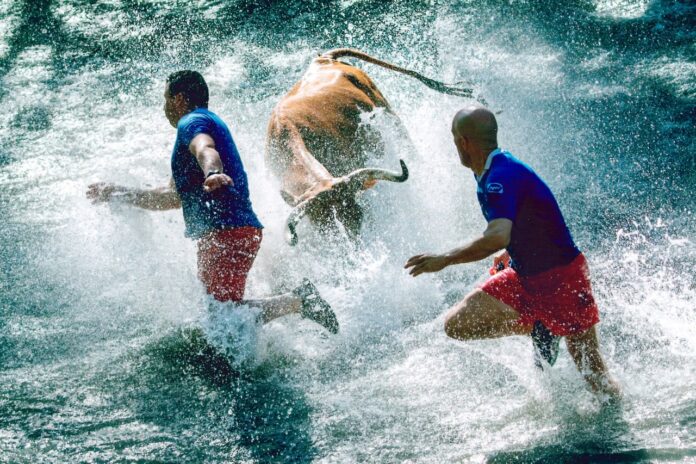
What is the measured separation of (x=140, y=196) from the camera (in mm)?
5059

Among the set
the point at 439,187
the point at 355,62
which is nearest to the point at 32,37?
the point at 355,62

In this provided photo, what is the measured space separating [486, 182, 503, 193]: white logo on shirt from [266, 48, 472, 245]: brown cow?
3.79 ft

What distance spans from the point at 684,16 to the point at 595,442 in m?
9.18

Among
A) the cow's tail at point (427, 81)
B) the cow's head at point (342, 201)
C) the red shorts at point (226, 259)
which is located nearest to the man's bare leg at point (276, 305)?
the red shorts at point (226, 259)

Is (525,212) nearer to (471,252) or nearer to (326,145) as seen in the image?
(471,252)

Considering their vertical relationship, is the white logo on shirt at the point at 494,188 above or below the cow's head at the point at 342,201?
above

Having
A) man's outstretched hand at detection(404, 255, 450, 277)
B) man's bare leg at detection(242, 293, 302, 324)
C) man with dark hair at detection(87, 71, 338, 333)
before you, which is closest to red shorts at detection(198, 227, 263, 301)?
man with dark hair at detection(87, 71, 338, 333)

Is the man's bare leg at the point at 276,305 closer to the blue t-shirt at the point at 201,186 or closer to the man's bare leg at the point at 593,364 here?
the blue t-shirt at the point at 201,186

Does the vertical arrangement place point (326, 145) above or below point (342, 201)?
below

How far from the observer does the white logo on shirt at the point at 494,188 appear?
11.3ft

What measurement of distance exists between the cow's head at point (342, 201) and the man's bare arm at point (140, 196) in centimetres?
94

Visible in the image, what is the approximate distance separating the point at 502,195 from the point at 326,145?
3.06 metres

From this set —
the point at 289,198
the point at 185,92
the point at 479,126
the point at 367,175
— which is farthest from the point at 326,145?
the point at 479,126

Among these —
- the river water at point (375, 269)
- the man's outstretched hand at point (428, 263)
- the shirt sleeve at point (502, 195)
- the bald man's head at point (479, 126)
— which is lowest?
the river water at point (375, 269)
